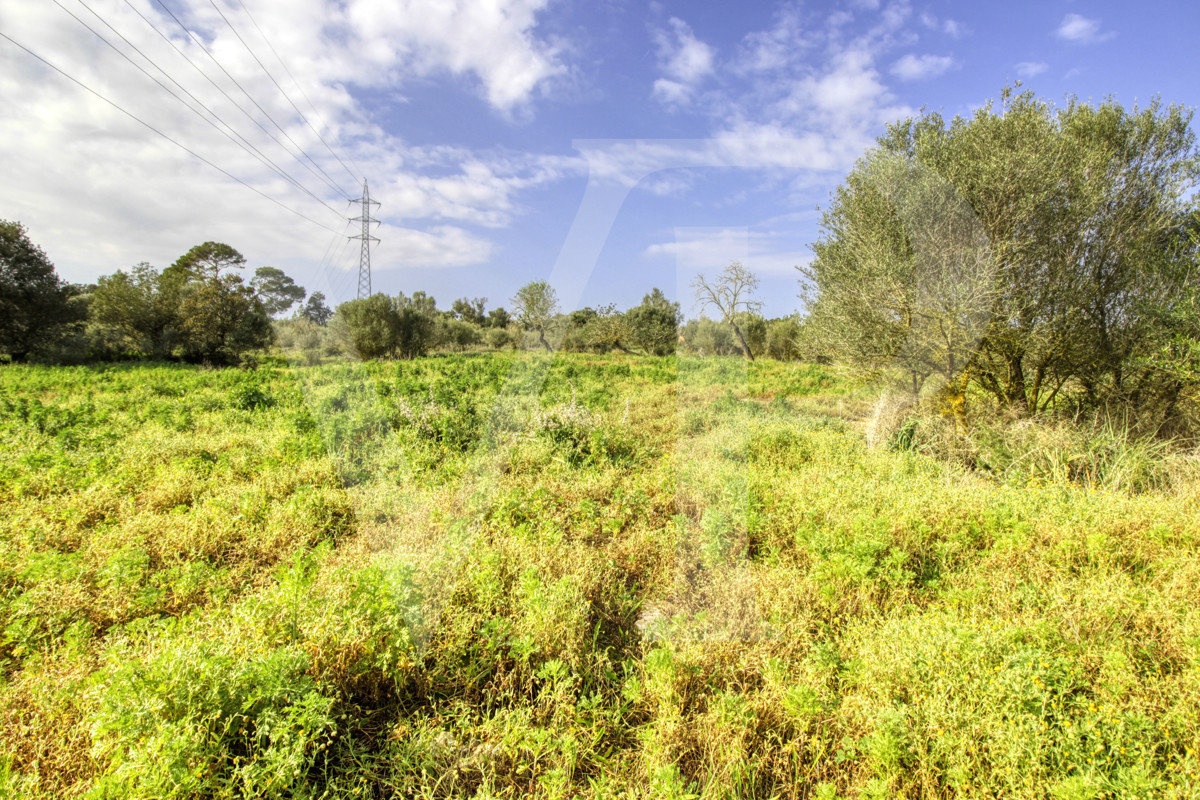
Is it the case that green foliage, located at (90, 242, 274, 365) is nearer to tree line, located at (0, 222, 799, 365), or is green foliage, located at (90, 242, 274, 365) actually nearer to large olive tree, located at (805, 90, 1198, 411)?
tree line, located at (0, 222, 799, 365)

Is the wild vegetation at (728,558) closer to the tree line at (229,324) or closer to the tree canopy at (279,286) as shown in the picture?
the tree line at (229,324)

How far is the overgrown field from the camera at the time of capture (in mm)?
2479

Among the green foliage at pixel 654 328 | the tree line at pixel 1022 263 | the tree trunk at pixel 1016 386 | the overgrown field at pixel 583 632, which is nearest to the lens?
the overgrown field at pixel 583 632

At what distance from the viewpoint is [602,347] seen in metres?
41.8

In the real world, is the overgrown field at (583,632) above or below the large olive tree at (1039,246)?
below

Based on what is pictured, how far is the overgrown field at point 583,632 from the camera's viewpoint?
8.13 feet

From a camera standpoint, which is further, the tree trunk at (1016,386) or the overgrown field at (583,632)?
the tree trunk at (1016,386)

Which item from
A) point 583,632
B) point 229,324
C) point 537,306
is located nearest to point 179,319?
point 229,324

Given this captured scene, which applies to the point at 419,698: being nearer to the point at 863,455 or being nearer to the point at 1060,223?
the point at 863,455

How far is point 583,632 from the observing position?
3.57m

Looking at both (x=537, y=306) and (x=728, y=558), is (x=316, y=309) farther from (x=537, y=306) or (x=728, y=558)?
(x=728, y=558)

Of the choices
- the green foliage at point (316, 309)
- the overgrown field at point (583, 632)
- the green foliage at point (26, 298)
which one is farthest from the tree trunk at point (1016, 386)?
the green foliage at point (316, 309)

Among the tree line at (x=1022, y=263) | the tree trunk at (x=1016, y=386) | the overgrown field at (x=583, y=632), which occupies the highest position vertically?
the tree line at (x=1022, y=263)

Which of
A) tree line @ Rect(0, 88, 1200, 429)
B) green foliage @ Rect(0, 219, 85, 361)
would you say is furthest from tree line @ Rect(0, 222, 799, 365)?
tree line @ Rect(0, 88, 1200, 429)
